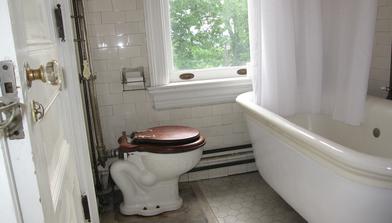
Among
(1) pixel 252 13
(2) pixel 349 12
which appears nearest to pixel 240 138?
(1) pixel 252 13

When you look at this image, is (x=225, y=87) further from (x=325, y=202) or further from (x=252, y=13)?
(x=325, y=202)

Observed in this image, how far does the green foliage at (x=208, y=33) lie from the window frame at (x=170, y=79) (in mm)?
63

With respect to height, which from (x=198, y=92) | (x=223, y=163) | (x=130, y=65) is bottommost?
(x=223, y=163)

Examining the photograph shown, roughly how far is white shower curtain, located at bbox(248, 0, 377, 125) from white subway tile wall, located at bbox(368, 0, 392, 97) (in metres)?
0.31

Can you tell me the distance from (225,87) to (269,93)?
0.47 metres

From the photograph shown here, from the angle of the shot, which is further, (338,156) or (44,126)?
(338,156)

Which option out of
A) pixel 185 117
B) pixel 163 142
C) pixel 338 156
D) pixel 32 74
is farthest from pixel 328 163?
pixel 185 117

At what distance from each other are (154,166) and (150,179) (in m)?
A: 0.11

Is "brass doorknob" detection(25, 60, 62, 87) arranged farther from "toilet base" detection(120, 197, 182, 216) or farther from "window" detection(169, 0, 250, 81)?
"window" detection(169, 0, 250, 81)

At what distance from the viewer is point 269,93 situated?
209 cm

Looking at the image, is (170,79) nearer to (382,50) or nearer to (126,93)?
(126,93)

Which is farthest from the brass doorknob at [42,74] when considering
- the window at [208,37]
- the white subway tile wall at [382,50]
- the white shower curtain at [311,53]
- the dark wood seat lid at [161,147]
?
the white subway tile wall at [382,50]

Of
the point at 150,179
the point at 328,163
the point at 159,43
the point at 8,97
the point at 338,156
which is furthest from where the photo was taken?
the point at 159,43

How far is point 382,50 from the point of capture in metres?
2.20
